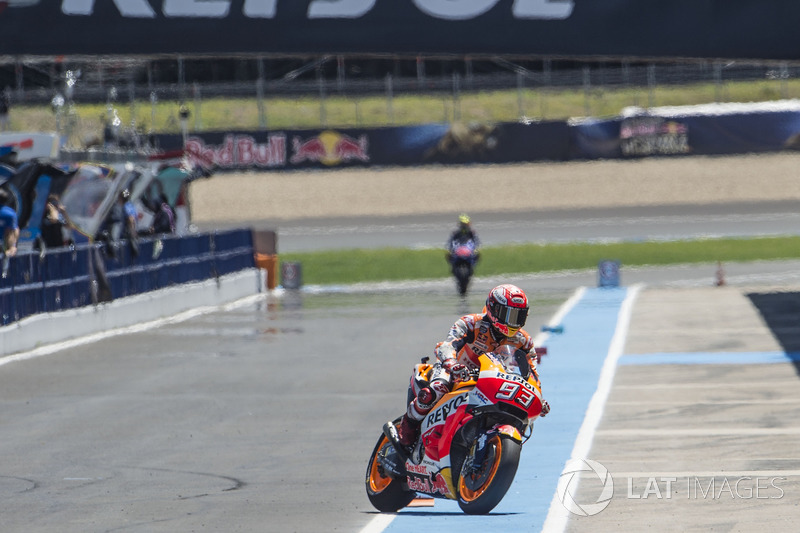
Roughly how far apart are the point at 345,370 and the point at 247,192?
39.5 meters

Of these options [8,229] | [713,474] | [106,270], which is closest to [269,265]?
[106,270]

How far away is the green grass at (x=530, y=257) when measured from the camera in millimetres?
38688

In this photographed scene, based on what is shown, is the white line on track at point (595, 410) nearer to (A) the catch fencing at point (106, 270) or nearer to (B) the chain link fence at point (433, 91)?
(A) the catch fencing at point (106, 270)

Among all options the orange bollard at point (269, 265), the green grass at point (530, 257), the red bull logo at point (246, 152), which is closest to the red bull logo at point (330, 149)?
the red bull logo at point (246, 152)

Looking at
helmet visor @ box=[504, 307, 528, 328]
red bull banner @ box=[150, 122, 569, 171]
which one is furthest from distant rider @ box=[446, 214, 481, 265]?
red bull banner @ box=[150, 122, 569, 171]

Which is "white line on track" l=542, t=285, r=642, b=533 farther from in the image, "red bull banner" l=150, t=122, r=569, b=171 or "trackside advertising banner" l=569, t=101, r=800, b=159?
"red bull banner" l=150, t=122, r=569, b=171

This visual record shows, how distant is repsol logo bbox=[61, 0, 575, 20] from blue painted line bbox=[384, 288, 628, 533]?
479 cm

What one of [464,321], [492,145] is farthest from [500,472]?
[492,145]

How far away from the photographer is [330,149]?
5547cm

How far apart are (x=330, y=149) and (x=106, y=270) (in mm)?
31556

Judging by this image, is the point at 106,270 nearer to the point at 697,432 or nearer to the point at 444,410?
the point at 697,432

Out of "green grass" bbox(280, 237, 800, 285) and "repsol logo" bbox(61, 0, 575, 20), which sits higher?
"repsol logo" bbox(61, 0, 575, 20)

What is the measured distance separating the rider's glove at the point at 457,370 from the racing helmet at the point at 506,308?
0.40m

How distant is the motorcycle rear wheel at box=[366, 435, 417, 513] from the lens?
9.38 meters
